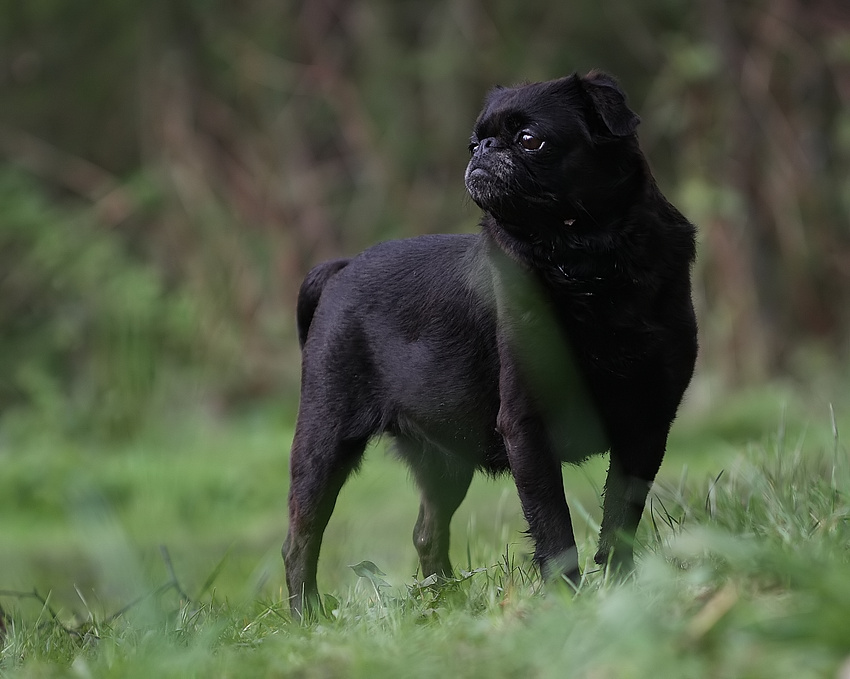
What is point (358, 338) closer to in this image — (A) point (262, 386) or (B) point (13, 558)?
(B) point (13, 558)

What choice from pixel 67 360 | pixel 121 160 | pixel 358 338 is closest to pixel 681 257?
pixel 358 338

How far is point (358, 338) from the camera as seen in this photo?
12.4 feet

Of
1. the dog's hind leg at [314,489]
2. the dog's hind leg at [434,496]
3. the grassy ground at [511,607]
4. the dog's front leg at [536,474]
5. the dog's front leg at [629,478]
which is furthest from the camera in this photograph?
the dog's hind leg at [434,496]

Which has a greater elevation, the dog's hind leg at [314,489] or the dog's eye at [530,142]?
the dog's eye at [530,142]

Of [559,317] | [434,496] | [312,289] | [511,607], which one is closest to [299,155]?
[312,289]

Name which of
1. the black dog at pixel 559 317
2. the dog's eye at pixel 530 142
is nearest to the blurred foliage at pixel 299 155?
the black dog at pixel 559 317

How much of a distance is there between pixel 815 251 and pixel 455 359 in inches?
281

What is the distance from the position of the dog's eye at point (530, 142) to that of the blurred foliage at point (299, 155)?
255 inches

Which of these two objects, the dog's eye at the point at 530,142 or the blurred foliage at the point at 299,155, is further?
the blurred foliage at the point at 299,155

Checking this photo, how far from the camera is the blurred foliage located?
31.6 feet

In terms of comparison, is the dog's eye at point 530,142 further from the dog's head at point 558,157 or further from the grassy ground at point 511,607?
the grassy ground at point 511,607

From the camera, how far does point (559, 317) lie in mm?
3090

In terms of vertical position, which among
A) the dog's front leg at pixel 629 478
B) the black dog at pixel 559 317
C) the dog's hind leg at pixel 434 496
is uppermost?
the black dog at pixel 559 317

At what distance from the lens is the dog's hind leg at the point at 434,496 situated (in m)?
3.95
